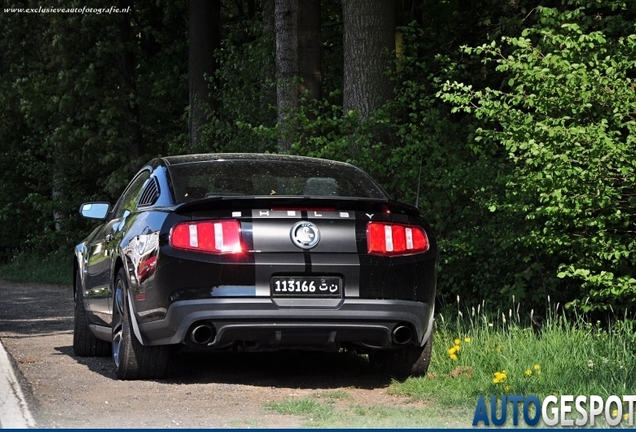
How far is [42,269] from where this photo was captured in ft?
98.8

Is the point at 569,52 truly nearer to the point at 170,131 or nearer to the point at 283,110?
the point at 283,110

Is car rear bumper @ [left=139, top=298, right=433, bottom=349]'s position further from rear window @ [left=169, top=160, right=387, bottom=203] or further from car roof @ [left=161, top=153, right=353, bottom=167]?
car roof @ [left=161, top=153, right=353, bottom=167]

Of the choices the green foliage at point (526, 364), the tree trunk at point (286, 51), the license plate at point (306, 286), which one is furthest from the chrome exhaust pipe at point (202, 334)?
the tree trunk at point (286, 51)

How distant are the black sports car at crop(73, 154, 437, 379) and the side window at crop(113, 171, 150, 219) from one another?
944mm

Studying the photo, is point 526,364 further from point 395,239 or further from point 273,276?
point 273,276

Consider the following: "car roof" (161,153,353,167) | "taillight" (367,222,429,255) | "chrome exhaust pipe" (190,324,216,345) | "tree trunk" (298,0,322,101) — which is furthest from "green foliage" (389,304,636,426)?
"tree trunk" (298,0,322,101)

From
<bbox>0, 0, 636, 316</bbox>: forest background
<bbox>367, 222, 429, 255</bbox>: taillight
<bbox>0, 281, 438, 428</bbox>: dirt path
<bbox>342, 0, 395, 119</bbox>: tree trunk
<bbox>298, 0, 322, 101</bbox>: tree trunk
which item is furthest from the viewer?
<bbox>298, 0, 322, 101</bbox>: tree trunk

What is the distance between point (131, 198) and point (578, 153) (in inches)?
139

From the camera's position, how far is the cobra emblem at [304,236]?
A: 27.4 feet

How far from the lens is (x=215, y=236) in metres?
8.33

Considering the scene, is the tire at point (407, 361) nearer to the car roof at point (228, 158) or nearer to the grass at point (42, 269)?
the car roof at point (228, 158)

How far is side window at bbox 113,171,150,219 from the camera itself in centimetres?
993

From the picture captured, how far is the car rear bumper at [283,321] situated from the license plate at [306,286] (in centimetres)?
5

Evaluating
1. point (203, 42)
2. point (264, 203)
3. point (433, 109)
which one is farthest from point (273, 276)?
point (203, 42)
